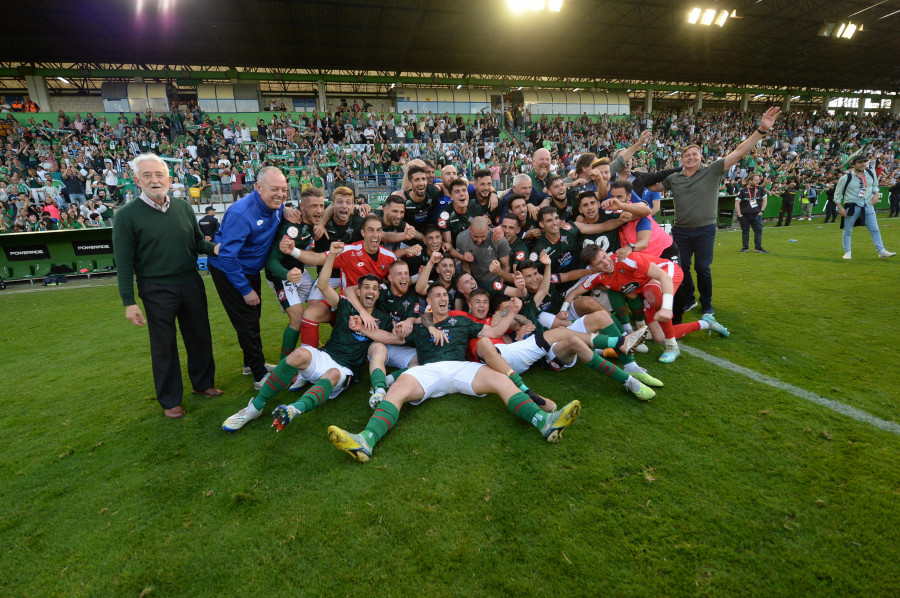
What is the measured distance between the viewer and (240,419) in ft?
11.5

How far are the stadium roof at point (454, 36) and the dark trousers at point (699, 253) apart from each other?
19.7 metres

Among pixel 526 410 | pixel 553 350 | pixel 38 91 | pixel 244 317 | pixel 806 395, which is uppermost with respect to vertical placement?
pixel 38 91

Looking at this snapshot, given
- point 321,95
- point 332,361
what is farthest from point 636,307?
point 321,95

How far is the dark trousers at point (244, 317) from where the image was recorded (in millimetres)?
4254

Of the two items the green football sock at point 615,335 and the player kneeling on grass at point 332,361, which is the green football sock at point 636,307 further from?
the player kneeling on grass at point 332,361

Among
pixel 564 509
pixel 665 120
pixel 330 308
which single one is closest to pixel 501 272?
pixel 330 308

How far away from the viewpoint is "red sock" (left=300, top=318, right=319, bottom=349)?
14.5 feet

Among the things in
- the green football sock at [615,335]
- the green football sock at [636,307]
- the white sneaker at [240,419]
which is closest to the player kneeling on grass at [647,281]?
the green football sock at [636,307]

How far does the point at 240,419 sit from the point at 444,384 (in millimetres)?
1753

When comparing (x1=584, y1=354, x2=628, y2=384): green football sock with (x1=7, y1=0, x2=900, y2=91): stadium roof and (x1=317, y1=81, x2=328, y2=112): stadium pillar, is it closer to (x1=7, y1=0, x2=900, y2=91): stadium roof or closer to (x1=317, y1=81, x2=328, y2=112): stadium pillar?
(x1=7, y1=0, x2=900, y2=91): stadium roof

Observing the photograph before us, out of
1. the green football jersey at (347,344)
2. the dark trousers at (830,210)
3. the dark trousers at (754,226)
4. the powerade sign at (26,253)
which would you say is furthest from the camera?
the dark trousers at (830,210)

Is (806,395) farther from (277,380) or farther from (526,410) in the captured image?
(277,380)

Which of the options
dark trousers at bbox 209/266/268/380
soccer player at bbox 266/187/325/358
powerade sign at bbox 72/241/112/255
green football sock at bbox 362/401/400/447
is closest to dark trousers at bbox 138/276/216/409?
dark trousers at bbox 209/266/268/380

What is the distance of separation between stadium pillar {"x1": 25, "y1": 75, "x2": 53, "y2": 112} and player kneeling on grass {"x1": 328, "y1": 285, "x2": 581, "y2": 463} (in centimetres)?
3270
